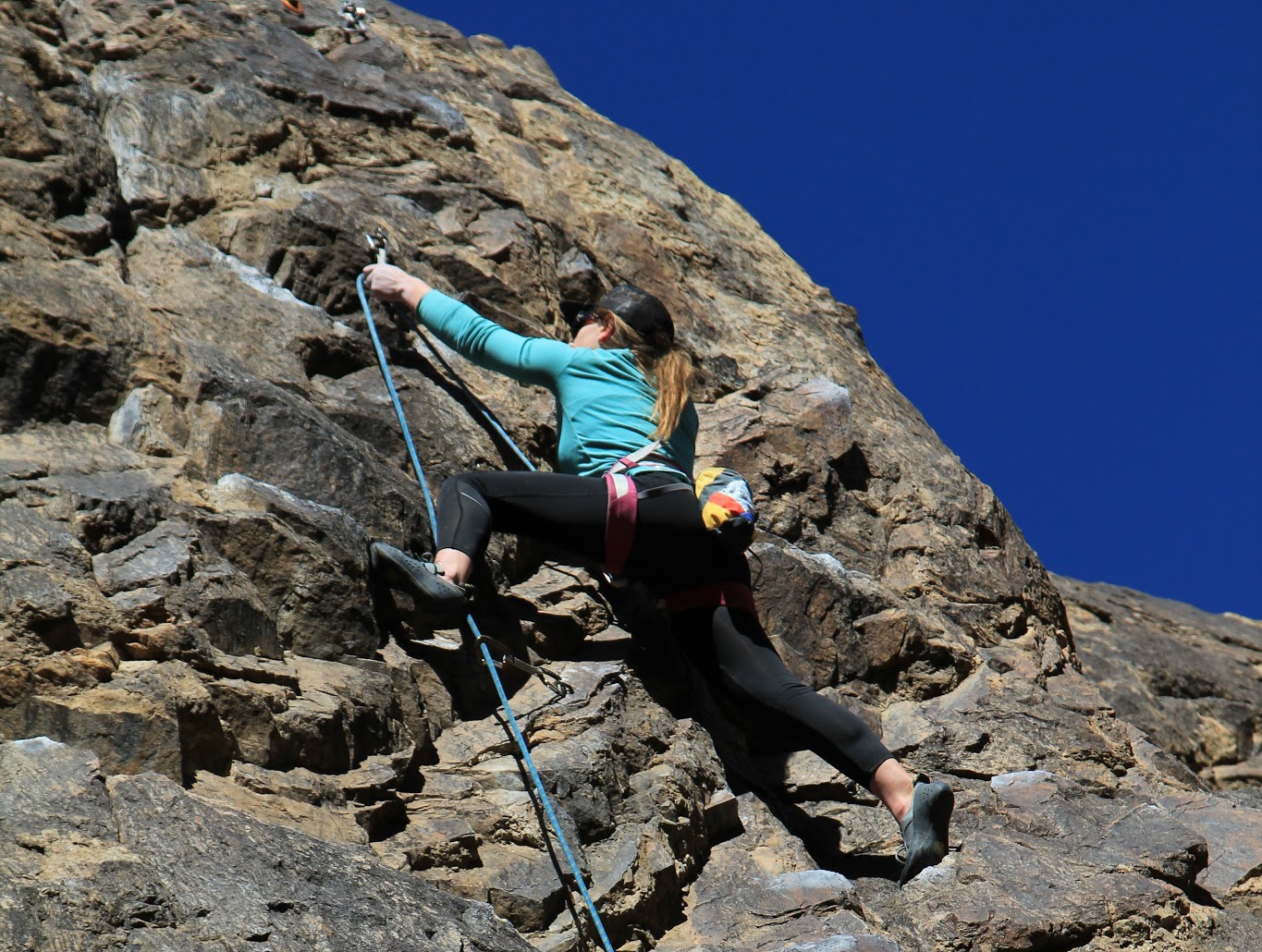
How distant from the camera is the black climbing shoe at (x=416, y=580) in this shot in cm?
525

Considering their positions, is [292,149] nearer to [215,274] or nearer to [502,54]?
[215,274]

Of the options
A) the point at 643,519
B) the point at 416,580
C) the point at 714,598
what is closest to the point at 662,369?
the point at 643,519

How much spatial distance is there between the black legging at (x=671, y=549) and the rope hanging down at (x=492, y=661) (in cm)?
21

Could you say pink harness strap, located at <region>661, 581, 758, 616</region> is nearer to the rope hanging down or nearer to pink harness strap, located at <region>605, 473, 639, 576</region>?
pink harness strap, located at <region>605, 473, 639, 576</region>

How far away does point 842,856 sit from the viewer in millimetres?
5559

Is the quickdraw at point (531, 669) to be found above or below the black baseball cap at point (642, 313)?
below

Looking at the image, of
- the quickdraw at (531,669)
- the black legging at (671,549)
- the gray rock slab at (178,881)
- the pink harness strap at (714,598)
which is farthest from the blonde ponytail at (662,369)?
the gray rock slab at (178,881)

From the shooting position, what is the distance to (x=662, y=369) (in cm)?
618

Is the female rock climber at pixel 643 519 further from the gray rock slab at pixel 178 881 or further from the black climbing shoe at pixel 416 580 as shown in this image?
the gray rock slab at pixel 178 881

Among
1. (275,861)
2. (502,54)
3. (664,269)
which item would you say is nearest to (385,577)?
(275,861)

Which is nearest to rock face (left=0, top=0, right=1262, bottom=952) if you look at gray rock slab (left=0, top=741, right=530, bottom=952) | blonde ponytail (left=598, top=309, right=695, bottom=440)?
gray rock slab (left=0, top=741, right=530, bottom=952)

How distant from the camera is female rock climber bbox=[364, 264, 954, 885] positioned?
5.34 m

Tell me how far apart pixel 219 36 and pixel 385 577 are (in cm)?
409

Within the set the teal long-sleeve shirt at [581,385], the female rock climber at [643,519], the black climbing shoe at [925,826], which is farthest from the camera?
the teal long-sleeve shirt at [581,385]
